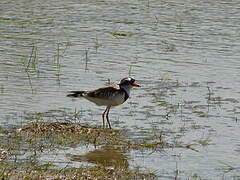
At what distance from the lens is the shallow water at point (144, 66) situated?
10.2 metres

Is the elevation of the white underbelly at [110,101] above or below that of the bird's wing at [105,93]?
below

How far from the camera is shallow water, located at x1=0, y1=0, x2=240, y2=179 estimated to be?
1016cm

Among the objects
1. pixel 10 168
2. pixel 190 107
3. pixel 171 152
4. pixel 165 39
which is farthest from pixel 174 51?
pixel 10 168

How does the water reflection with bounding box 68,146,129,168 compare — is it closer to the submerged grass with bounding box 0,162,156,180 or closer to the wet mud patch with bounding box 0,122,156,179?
the wet mud patch with bounding box 0,122,156,179

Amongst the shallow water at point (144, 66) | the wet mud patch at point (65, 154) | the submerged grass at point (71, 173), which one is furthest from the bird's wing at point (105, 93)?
the submerged grass at point (71, 173)

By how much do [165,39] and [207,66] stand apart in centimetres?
231

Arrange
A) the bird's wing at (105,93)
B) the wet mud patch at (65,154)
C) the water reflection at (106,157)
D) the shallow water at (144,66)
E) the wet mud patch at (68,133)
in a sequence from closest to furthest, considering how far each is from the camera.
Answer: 1. the wet mud patch at (65,154)
2. the water reflection at (106,157)
3. the wet mud patch at (68,133)
4. the shallow water at (144,66)
5. the bird's wing at (105,93)

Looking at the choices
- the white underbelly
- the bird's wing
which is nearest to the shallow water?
the white underbelly

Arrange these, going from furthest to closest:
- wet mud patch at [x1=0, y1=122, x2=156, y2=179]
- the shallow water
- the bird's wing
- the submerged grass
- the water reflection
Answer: the bird's wing, the shallow water, the water reflection, wet mud patch at [x1=0, y1=122, x2=156, y2=179], the submerged grass

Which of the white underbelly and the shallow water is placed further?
the white underbelly

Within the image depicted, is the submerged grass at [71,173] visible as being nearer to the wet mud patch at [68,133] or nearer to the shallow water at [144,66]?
the shallow water at [144,66]

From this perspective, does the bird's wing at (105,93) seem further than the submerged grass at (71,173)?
Yes

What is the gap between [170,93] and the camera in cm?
1240

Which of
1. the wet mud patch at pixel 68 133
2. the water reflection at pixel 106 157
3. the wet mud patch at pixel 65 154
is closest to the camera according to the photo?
the wet mud patch at pixel 65 154
